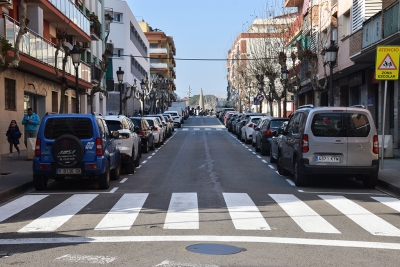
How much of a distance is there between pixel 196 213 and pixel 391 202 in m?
4.34

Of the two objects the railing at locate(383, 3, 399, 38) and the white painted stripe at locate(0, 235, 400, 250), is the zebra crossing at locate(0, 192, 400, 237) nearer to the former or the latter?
the white painted stripe at locate(0, 235, 400, 250)

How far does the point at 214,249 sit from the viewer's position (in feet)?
24.2

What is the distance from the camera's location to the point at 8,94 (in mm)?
26484

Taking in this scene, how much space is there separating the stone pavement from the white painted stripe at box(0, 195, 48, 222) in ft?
1.67

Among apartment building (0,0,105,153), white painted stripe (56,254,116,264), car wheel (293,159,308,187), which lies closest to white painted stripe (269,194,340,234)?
car wheel (293,159,308,187)

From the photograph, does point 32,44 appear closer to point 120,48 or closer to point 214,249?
point 214,249

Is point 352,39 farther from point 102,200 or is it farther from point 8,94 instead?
point 102,200

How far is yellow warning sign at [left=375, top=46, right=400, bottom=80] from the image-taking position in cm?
1625

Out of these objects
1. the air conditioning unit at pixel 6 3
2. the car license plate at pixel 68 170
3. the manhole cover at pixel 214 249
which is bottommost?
the manhole cover at pixel 214 249

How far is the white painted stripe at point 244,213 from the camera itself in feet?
29.9

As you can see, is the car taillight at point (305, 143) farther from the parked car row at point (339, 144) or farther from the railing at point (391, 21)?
the railing at point (391, 21)

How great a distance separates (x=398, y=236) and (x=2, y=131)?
1995 cm

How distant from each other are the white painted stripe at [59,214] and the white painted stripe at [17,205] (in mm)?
631

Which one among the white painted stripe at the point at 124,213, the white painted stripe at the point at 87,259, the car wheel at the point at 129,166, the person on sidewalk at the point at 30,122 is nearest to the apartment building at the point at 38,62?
the person on sidewalk at the point at 30,122
